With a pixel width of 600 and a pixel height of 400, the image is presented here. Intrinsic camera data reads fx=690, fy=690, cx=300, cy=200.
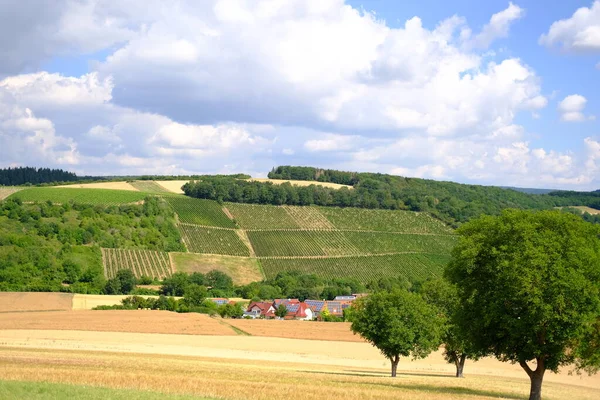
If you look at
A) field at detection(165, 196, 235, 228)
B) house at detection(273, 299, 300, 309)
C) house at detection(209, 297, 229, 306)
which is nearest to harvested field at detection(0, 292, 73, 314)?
house at detection(209, 297, 229, 306)

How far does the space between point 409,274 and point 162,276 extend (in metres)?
57.2

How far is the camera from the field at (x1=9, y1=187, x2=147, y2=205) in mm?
176000

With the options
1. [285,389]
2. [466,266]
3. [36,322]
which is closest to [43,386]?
[285,389]

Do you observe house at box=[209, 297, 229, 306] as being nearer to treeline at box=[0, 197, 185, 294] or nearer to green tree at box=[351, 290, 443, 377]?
treeline at box=[0, 197, 185, 294]

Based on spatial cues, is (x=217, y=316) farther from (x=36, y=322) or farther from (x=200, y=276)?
(x=36, y=322)

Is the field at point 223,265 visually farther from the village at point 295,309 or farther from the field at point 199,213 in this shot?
the field at point 199,213

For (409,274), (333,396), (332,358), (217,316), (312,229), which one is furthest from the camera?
(312,229)

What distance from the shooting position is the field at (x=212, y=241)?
164875mm

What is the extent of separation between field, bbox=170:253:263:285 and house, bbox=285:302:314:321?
16924 millimetres

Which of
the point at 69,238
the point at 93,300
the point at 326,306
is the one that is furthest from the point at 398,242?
the point at 93,300

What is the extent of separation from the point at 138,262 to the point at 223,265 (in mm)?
19572

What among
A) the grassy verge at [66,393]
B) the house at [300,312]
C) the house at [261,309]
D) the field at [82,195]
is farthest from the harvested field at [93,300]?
the grassy verge at [66,393]

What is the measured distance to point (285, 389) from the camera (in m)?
34.6

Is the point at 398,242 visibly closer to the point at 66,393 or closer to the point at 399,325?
the point at 399,325
